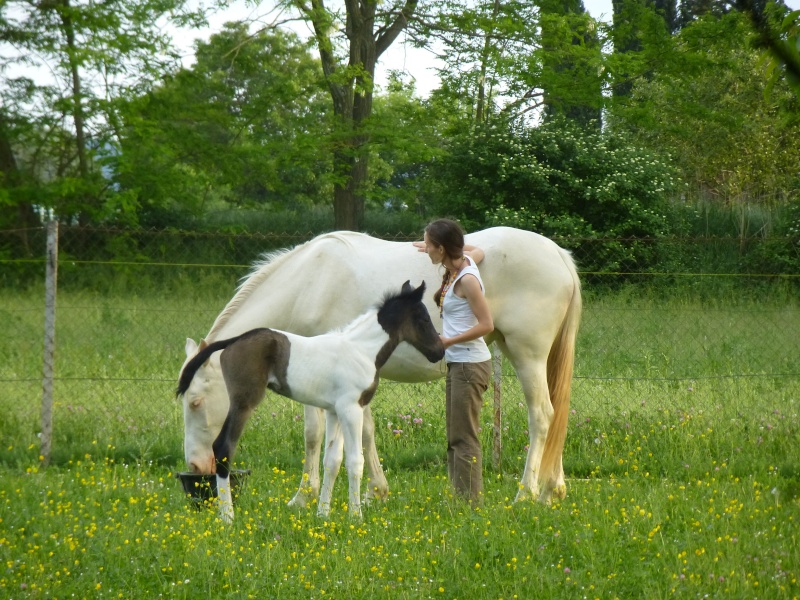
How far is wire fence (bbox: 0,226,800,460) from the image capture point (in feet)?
24.7

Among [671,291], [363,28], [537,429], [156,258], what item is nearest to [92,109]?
[156,258]

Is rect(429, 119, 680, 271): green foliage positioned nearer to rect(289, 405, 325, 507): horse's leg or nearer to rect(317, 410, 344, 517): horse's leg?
rect(289, 405, 325, 507): horse's leg

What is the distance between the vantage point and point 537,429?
233 inches

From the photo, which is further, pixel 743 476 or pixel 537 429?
pixel 743 476

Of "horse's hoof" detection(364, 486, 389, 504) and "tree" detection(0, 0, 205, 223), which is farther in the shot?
"tree" detection(0, 0, 205, 223)

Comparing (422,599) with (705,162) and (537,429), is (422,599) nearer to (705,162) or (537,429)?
(537,429)

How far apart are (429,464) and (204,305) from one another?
130 inches

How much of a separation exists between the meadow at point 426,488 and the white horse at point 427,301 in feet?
1.26

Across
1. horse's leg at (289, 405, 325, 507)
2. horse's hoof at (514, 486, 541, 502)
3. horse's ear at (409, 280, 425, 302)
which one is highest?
horse's ear at (409, 280, 425, 302)

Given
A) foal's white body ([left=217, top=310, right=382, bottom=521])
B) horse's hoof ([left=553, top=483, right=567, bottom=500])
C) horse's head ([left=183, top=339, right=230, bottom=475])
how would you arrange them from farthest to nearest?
horse's hoof ([left=553, top=483, right=567, bottom=500]) < horse's head ([left=183, top=339, right=230, bottom=475]) < foal's white body ([left=217, top=310, right=382, bottom=521])

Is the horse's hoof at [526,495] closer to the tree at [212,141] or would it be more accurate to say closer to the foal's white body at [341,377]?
the foal's white body at [341,377]

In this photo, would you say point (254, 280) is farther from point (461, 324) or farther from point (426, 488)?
point (426, 488)

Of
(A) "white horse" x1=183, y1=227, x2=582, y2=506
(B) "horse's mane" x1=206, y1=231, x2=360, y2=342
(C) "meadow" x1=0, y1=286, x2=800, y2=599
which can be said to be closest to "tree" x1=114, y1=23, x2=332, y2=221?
(C) "meadow" x1=0, y1=286, x2=800, y2=599

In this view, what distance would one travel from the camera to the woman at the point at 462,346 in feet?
16.0
